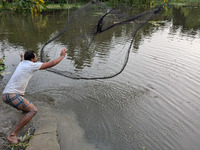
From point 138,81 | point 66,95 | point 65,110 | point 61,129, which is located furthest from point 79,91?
point 138,81

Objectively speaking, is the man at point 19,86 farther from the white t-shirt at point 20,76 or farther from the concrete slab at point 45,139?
the concrete slab at point 45,139

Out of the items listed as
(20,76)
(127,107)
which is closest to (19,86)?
(20,76)

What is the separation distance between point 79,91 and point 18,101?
2.04 m

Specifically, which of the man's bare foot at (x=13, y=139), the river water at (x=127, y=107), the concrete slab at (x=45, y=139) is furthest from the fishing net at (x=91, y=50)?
the man's bare foot at (x=13, y=139)

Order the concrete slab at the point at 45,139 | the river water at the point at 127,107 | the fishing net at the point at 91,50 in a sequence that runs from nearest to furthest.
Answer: the concrete slab at the point at 45,139 < the river water at the point at 127,107 < the fishing net at the point at 91,50

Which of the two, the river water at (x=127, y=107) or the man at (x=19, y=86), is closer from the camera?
the man at (x=19, y=86)

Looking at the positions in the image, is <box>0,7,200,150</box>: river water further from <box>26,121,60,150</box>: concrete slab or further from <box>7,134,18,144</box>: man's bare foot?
<box>7,134,18,144</box>: man's bare foot

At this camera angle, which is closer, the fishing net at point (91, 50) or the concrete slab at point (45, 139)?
the concrete slab at point (45, 139)

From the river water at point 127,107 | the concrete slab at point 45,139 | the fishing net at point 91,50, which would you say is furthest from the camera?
the fishing net at point 91,50

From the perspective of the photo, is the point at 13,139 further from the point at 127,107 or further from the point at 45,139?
the point at 127,107

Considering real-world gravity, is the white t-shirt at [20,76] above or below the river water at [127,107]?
above

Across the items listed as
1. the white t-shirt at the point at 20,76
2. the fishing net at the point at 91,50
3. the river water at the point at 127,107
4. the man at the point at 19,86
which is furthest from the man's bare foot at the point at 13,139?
the fishing net at the point at 91,50

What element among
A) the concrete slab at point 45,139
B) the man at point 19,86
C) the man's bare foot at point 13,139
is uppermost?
the man at point 19,86

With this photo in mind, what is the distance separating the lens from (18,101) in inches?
107
